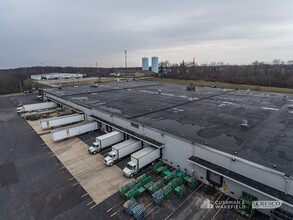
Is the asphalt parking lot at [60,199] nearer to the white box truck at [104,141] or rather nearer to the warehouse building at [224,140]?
the warehouse building at [224,140]

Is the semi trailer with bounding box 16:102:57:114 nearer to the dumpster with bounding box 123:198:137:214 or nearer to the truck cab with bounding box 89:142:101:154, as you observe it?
the truck cab with bounding box 89:142:101:154

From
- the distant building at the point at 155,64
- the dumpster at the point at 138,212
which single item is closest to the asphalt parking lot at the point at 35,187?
the dumpster at the point at 138,212

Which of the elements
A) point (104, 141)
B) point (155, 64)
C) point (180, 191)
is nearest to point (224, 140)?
point (180, 191)

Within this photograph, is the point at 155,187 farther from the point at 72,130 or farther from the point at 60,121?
the point at 60,121

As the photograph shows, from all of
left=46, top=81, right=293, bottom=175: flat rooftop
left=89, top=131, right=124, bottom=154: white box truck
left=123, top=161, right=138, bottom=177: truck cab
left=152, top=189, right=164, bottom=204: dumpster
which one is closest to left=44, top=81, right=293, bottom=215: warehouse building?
left=46, top=81, right=293, bottom=175: flat rooftop

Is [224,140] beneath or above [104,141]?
above

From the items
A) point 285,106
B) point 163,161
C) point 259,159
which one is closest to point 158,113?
point 163,161

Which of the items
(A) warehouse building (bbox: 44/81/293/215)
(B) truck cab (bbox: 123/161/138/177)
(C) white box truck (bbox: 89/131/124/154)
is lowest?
(B) truck cab (bbox: 123/161/138/177)
